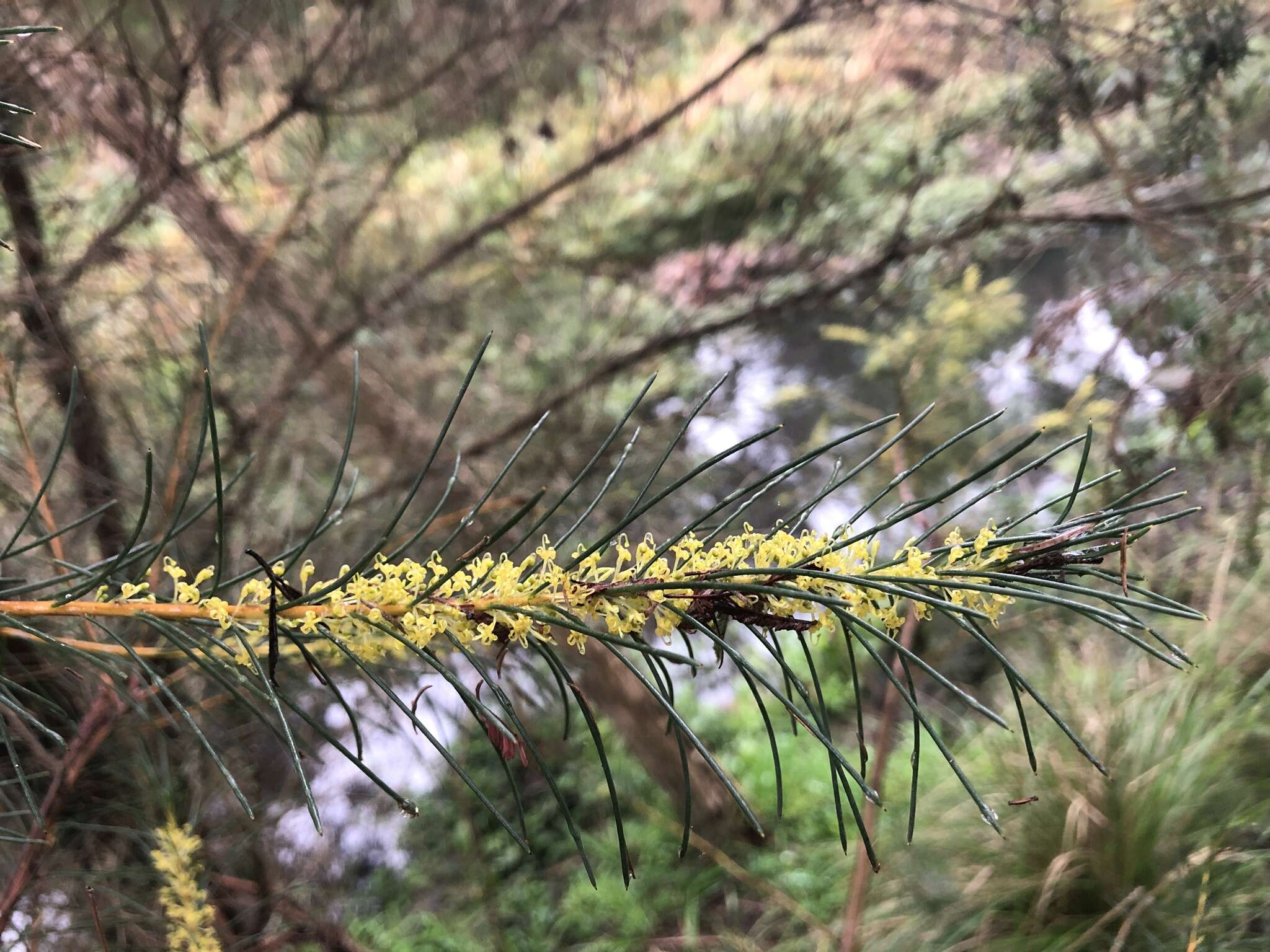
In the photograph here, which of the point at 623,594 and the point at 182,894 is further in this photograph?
the point at 182,894

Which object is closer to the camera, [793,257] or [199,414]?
[199,414]

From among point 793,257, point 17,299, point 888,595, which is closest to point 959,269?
point 793,257

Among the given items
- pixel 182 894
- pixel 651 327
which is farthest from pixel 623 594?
pixel 651 327

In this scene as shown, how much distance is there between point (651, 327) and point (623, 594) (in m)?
1.74

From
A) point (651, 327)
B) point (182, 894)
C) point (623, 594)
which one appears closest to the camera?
point (623, 594)

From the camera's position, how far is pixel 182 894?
527 millimetres

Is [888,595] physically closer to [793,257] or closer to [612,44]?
[612,44]

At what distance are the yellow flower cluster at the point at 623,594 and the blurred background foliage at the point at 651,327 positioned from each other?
173 millimetres

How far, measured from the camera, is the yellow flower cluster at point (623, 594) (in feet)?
0.98

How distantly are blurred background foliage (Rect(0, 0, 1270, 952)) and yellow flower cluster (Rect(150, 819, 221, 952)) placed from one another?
0.03 m

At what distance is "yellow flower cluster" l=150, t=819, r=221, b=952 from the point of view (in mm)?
514

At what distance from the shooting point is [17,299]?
84cm

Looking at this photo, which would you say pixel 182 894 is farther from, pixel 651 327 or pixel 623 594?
pixel 651 327

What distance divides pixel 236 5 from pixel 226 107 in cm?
20
